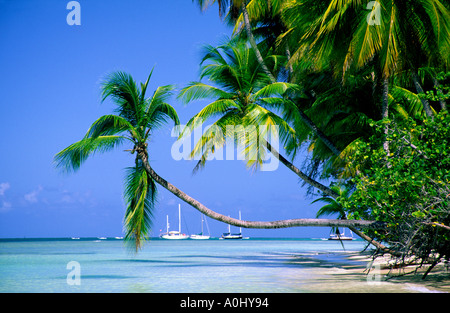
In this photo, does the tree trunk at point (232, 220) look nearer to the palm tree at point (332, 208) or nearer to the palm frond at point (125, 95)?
the palm frond at point (125, 95)

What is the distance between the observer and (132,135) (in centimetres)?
1069

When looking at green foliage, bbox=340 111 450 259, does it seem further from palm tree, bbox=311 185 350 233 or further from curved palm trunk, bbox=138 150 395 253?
palm tree, bbox=311 185 350 233

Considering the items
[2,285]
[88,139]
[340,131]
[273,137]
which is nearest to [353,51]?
[273,137]

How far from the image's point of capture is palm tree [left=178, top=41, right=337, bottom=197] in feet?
39.8

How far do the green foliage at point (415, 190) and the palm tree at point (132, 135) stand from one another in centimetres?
471

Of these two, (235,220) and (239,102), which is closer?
(235,220)

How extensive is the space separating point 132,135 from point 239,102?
136 inches

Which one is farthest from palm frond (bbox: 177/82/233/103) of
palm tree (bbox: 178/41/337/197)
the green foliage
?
the green foliage

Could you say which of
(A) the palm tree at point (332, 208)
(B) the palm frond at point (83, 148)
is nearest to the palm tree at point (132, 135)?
(B) the palm frond at point (83, 148)

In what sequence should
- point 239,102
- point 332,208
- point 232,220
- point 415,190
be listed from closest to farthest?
point 415,190
point 232,220
point 239,102
point 332,208

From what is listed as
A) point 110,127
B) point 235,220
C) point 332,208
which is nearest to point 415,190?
point 235,220

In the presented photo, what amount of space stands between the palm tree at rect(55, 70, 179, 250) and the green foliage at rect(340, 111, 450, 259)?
4.71m

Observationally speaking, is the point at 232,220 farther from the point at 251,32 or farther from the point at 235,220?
the point at 251,32
